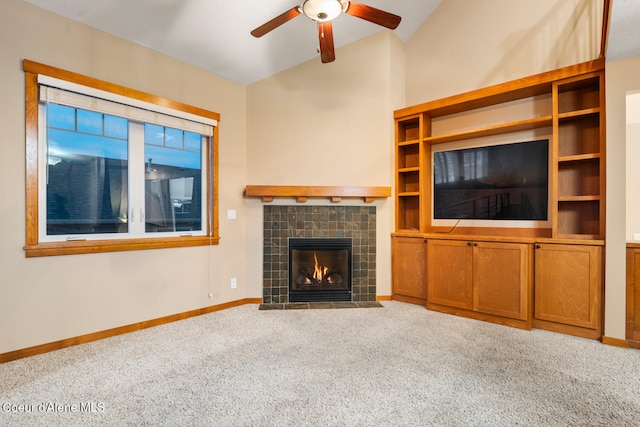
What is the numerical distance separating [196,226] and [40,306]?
1461mm

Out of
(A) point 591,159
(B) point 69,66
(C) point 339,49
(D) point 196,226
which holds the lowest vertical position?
(D) point 196,226

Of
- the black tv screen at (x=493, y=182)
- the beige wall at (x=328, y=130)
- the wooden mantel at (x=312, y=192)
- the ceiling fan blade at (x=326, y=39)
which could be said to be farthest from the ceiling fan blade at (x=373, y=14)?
the black tv screen at (x=493, y=182)

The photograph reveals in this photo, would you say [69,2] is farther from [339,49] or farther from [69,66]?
[339,49]

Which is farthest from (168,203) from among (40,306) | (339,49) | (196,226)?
(339,49)

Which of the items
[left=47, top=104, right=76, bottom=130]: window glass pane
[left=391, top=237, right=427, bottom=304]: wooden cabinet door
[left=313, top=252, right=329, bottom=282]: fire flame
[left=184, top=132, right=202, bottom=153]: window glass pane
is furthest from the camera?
[left=313, top=252, right=329, bottom=282]: fire flame

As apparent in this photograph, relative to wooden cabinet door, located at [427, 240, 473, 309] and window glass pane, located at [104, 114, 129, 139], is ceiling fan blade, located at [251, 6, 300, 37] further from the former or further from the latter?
wooden cabinet door, located at [427, 240, 473, 309]

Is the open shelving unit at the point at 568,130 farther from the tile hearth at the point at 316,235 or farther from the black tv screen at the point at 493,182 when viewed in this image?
the tile hearth at the point at 316,235

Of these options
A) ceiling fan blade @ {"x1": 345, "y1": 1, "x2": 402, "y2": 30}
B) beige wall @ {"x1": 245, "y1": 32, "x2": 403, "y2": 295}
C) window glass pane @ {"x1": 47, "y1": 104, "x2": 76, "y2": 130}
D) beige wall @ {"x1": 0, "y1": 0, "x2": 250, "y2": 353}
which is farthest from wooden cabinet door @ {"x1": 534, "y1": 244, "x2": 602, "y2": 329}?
window glass pane @ {"x1": 47, "y1": 104, "x2": 76, "y2": 130}

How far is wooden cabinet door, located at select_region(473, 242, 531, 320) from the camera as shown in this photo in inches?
111

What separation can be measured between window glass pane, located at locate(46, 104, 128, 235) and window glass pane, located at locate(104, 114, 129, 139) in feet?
0.15

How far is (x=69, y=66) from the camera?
2.52 meters

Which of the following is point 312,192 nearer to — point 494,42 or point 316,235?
point 316,235

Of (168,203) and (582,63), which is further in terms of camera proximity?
(168,203)

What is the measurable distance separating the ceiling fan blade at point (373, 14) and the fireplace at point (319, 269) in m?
2.28
